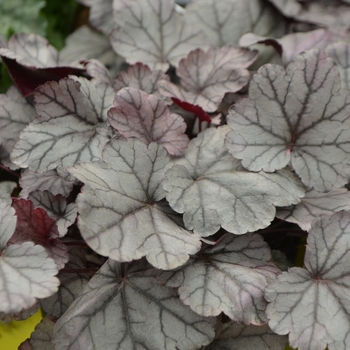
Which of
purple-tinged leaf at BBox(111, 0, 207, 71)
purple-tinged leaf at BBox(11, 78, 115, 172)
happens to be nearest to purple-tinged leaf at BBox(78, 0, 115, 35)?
purple-tinged leaf at BBox(111, 0, 207, 71)

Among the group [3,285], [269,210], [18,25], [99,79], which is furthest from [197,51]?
[18,25]

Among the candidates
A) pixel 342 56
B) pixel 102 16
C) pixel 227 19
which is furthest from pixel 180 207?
pixel 102 16

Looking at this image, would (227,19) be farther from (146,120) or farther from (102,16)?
(146,120)

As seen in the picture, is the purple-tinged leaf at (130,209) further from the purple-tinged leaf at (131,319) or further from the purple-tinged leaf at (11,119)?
the purple-tinged leaf at (11,119)

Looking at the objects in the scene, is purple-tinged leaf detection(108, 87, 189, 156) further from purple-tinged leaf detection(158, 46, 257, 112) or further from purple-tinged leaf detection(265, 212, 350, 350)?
purple-tinged leaf detection(265, 212, 350, 350)

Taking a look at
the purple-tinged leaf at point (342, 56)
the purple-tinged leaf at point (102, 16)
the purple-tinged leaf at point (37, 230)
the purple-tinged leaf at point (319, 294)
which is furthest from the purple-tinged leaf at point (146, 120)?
the purple-tinged leaf at point (102, 16)

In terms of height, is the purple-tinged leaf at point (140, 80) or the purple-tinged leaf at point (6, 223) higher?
the purple-tinged leaf at point (140, 80)

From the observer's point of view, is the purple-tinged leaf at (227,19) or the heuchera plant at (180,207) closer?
the heuchera plant at (180,207)
